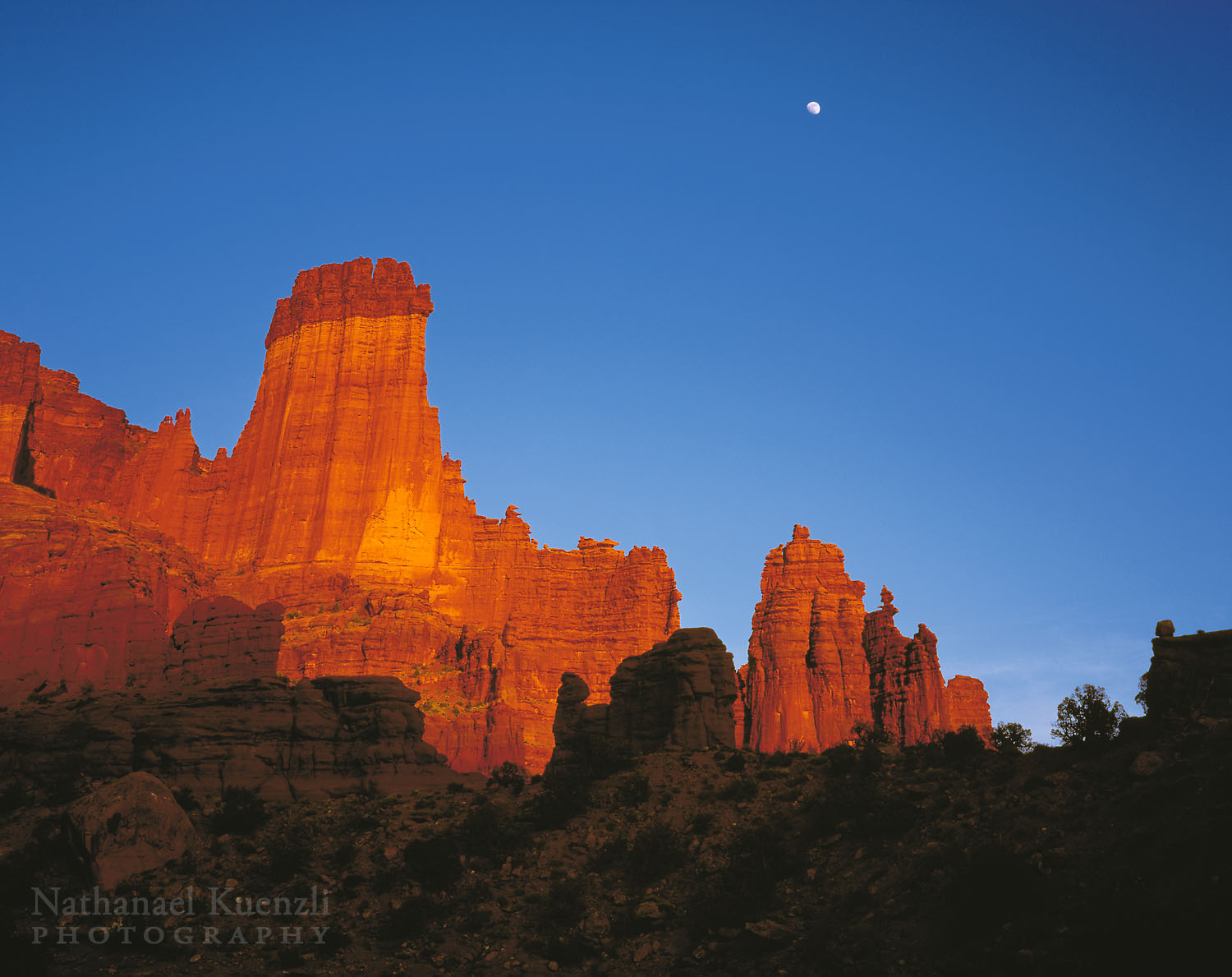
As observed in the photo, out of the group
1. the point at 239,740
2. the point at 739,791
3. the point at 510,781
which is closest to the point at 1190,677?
the point at 739,791

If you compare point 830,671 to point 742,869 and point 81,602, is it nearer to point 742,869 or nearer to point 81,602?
point 81,602

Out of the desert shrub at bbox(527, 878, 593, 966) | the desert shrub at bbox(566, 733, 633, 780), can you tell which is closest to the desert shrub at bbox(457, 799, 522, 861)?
the desert shrub at bbox(527, 878, 593, 966)

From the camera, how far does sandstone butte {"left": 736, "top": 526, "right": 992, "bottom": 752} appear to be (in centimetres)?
8944

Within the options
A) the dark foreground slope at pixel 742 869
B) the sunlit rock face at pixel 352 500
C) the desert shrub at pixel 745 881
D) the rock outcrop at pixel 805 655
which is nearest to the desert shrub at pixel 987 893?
the dark foreground slope at pixel 742 869

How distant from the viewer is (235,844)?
3506 cm

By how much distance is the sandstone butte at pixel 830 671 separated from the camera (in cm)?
8944

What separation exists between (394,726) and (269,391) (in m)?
89.4

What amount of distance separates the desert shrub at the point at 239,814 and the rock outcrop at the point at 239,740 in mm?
1392

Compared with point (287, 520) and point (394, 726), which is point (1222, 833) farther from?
point (287, 520)

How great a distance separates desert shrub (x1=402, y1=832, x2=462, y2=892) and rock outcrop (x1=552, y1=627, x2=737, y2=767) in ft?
26.4

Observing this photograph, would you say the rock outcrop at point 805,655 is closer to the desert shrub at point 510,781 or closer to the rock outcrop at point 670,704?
the rock outcrop at point 670,704

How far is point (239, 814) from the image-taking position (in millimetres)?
36469

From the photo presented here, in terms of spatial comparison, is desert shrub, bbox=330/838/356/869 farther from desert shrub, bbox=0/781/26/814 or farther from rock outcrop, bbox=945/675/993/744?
rock outcrop, bbox=945/675/993/744

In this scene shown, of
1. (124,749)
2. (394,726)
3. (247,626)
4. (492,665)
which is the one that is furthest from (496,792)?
(492,665)
